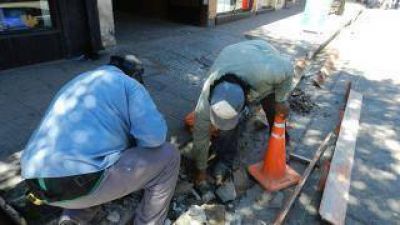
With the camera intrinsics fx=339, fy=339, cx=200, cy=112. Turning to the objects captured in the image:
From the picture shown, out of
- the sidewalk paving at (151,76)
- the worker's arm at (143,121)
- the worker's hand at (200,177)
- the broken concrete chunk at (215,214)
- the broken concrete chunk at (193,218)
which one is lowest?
the broken concrete chunk at (215,214)

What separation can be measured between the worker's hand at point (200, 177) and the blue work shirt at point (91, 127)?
3.30 ft

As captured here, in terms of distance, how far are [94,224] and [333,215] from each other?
6.67 feet

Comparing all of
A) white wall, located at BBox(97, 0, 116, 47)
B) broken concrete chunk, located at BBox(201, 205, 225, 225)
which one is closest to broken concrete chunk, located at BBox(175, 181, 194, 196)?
broken concrete chunk, located at BBox(201, 205, 225, 225)

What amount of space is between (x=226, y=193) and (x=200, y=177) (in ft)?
0.95

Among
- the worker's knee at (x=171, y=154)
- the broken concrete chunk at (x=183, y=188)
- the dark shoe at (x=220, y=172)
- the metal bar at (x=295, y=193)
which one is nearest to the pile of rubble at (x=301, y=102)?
the metal bar at (x=295, y=193)

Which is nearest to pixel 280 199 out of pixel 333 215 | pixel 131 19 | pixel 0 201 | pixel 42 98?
pixel 333 215

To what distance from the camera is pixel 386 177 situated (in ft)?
12.2

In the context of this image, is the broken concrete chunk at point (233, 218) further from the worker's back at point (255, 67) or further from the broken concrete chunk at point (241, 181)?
the worker's back at point (255, 67)

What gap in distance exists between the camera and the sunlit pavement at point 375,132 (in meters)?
3.29

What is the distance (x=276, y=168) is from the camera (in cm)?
342

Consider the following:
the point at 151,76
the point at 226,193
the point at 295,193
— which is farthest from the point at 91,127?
the point at 151,76

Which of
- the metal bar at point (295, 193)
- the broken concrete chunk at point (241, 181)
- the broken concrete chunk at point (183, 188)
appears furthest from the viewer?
the broken concrete chunk at point (241, 181)

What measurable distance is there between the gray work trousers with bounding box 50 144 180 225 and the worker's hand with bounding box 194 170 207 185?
65 centimetres

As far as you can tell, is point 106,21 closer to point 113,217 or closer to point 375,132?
point 113,217
